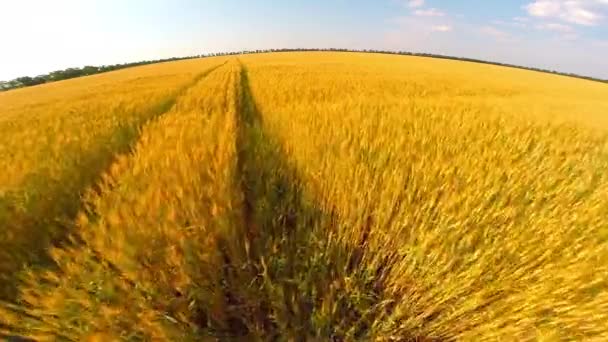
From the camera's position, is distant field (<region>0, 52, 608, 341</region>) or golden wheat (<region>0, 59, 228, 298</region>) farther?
golden wheat (<region>0, 59, 228, 298</region>)

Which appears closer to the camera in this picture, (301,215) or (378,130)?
(301,215)

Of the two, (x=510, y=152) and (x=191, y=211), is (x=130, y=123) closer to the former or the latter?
(x=191, y=211)

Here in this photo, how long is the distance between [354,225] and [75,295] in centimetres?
129

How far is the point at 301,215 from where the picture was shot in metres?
2.25

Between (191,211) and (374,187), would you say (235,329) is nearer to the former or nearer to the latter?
(191,211)

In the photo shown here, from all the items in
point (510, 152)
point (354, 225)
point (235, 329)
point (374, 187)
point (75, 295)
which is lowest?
point (235, 329)

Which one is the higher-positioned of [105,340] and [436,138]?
[436,138]

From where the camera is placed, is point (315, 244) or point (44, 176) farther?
point (44, 176)

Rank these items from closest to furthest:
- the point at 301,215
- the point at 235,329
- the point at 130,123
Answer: the point at 235,329 → the point at 301,215 → the point at 130,123

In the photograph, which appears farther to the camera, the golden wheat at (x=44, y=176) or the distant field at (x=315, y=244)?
the golden wheat at (x=44, y=176)

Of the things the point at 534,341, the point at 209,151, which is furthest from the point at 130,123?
the point at 534,341

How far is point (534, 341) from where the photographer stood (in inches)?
59.6

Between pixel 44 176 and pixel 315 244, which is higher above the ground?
pixel 44 176

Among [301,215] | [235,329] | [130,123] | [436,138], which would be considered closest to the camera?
[235,329]
